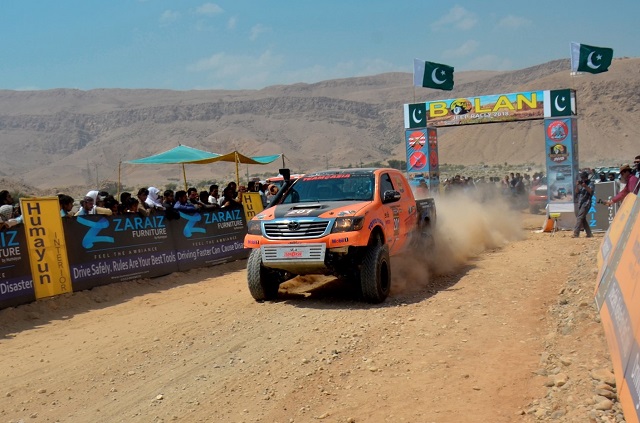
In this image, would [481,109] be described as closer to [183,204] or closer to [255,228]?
[183,204]

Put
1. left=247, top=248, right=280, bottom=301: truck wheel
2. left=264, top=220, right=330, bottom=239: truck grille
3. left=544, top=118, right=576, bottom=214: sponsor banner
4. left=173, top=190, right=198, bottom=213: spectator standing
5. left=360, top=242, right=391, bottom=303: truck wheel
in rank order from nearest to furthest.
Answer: left=360, top=242, right=391, bottom=303: truck wheel
left=264, top=220, right=330, bottom=239: truck grille
left=247, top=248, right=280, bottom=301: truck wheel
left=173, top=190, right=198, bottom=213: spectator standing
left=544, top=118, right=576, bottom=214: sponsor banner

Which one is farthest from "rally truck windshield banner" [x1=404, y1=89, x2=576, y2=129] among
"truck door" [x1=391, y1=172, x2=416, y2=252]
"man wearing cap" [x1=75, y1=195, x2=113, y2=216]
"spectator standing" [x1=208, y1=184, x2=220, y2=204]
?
"man wearing cap" [x1=75, y1=195, x2=113, y2=216]

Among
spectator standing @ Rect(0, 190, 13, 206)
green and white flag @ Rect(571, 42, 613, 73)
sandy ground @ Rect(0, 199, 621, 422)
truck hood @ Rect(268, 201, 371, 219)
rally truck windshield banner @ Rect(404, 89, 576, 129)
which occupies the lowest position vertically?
sandy ground @ Rect(0, 199, 621, 422)

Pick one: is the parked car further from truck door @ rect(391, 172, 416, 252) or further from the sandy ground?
truck door @ rect(391, 172, 416, 252)

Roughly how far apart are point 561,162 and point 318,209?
556 inches

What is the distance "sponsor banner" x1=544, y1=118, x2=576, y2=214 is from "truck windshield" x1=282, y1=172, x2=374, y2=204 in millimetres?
12400

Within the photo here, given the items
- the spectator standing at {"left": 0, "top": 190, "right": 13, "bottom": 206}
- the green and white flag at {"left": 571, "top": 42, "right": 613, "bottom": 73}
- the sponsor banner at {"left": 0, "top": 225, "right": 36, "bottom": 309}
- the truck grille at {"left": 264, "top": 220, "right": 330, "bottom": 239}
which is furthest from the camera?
the green and white flag at {"left": 571, "top": 42, "right": 613, "bottom": 73}

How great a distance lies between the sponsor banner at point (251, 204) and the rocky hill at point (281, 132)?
61011 mm

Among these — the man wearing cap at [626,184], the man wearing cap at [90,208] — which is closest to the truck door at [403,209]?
the man wearing cap at [626,184]

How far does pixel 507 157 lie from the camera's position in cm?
9275

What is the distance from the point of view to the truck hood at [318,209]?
360 inches

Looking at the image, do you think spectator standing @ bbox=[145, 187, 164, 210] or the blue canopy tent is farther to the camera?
the blue canopy tent

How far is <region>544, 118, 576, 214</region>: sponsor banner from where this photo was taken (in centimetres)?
2059

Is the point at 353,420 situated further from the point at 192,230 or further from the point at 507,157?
the point at 507,157
